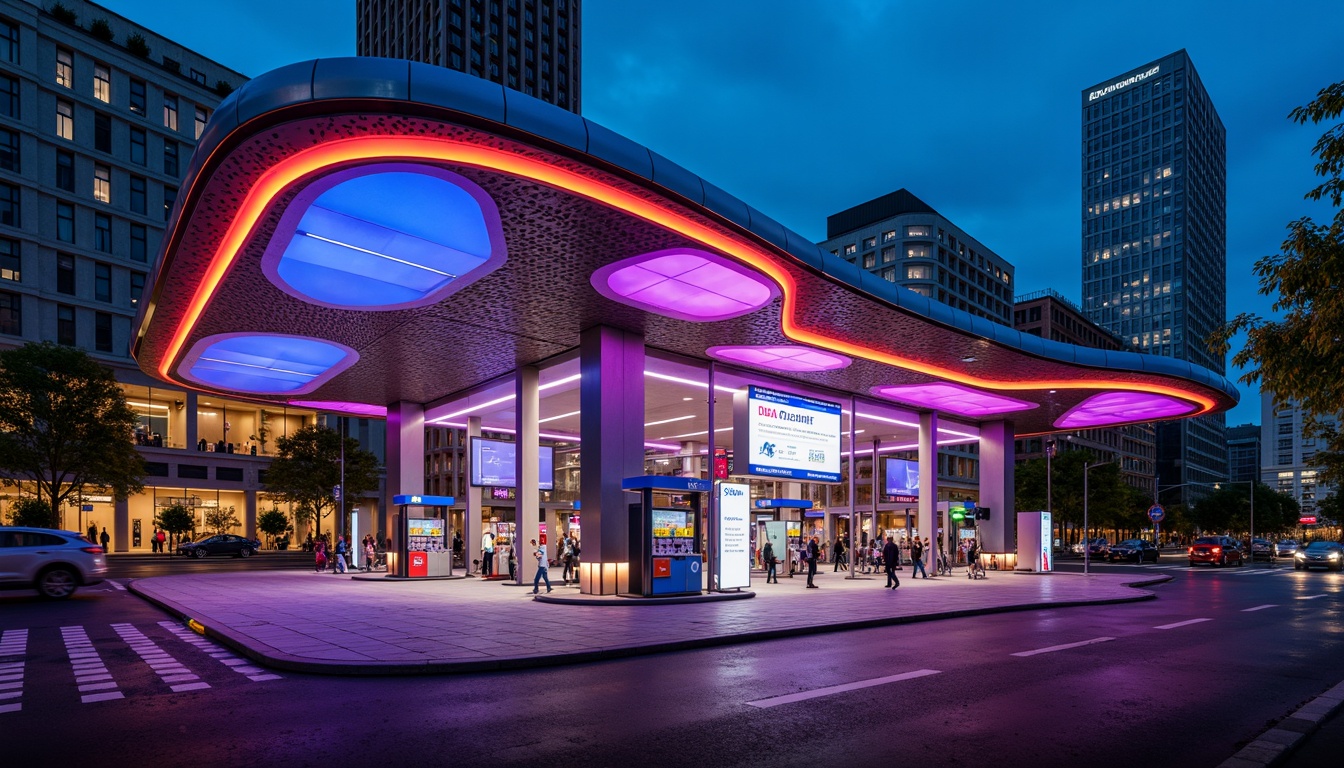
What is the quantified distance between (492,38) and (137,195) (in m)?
45.8

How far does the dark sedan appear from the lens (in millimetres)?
53750

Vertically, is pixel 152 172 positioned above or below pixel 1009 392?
above

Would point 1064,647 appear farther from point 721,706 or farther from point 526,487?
point 526,487

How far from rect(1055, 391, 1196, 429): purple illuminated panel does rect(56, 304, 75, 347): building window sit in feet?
190

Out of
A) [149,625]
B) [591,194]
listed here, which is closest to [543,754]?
[591,194]

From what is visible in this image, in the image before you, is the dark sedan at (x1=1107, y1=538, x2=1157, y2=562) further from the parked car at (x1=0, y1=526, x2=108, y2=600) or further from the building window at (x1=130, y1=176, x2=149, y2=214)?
the building window at (x1=130, y1=176, x2=149, y2=214)

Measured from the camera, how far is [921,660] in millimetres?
11867

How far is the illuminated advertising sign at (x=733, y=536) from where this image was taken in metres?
22.1

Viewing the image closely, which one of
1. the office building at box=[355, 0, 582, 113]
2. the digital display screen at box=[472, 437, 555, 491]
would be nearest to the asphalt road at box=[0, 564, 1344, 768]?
the digital display screen at box=[472, 437, 555, 491]

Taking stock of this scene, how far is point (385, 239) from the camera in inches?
602

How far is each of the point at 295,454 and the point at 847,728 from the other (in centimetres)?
5376

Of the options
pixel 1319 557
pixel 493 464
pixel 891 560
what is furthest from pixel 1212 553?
pixel 493 464

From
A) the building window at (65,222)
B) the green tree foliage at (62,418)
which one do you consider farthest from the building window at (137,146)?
the green tree foliage at (62,418)

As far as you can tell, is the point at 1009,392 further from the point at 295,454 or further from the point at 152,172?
the point at 152,172
